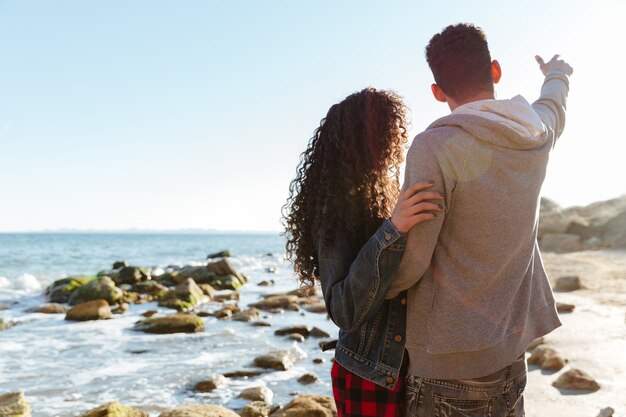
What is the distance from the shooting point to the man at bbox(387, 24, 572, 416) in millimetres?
1951

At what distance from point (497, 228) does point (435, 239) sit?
22cm

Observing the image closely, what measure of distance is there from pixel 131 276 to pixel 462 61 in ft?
69.9

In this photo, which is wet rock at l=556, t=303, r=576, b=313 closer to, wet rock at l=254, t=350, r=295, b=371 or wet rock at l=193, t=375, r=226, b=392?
wet rock at l=254, t=350, r=295, b=371

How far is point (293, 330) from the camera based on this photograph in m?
10.8

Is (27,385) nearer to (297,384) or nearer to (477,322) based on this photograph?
(297,384)

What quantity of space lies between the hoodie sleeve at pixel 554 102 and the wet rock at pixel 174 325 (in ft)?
31.2

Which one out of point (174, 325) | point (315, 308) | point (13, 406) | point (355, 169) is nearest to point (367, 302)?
point (355, 169)

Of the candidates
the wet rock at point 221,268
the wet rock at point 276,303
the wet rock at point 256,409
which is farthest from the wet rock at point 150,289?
the wet rock at point 256,409

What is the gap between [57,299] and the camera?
17.2 meters

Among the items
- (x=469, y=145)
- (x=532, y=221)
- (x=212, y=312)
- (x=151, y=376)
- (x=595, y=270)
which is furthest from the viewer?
(x=595, y=270)

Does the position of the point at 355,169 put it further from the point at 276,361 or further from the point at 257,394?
the point at 276,361

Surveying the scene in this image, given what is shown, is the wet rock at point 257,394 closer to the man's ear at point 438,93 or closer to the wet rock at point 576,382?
the wet rock at point 576,382

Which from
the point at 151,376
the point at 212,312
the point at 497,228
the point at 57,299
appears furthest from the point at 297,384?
the point at 57,299

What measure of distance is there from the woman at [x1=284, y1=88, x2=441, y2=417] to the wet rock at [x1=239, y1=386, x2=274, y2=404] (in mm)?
4280
